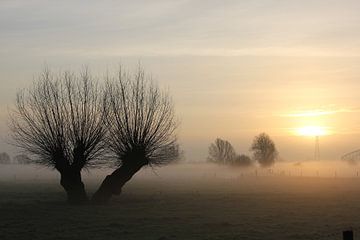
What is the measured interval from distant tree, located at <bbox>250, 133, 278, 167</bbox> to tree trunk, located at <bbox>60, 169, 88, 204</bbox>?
A: 128 m

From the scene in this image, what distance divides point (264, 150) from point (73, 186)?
133 meters

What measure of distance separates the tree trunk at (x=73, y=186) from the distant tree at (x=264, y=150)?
5053 inches

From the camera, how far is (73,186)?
43469mm

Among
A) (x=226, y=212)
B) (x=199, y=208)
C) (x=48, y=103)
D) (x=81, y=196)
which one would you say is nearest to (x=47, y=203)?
(x=81, y=196)

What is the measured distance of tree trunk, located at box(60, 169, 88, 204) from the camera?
43.2 metres

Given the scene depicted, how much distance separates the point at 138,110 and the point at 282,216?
62.5 feet

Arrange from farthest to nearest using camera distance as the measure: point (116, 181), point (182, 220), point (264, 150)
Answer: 1. point (264, 150)
2. point (116, 181)
3. point (182, 220)

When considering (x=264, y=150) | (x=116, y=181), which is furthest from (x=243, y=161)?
(x=116, y=181)

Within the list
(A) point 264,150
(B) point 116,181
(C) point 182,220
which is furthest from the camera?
(A) point 264,150

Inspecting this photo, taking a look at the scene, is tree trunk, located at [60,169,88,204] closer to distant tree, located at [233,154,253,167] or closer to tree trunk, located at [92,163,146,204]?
tree trunk, located at [92,163,146,204]

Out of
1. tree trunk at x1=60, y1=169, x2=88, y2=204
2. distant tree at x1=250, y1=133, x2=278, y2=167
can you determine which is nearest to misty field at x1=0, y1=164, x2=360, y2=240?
tree trunk at x1=60, y1=169, x2=88, y2=204

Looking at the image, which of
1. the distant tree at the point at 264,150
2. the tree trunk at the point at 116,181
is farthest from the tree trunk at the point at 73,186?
the distant tree at the point at 264,150

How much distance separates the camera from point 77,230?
27.0 metres

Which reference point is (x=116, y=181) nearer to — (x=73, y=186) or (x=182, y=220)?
(x=73, y=186)
